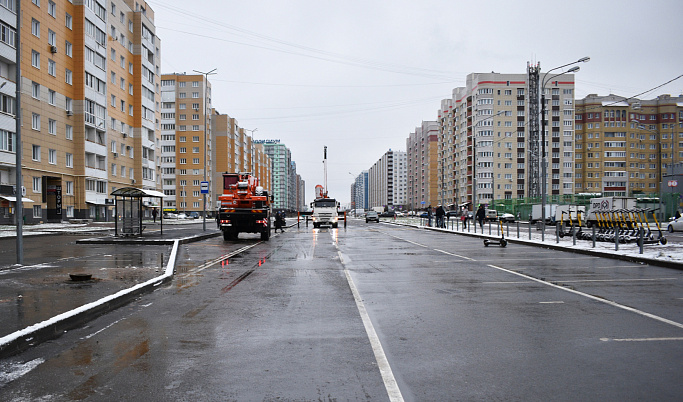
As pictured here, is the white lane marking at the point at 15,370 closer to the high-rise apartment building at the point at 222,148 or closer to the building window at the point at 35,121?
the building window at the point at 35,121

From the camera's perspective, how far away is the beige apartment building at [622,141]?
114750mm

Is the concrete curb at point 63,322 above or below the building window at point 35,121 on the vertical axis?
below

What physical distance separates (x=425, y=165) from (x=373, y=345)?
165 meters

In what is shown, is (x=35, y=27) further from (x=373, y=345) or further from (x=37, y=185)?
(x=373, y=345)

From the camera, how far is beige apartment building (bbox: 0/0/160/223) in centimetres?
4141

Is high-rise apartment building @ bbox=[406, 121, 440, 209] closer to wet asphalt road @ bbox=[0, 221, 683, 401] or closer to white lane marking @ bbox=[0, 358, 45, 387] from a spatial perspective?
wet asphalt road @ bbox=[0, 221, 683, 401]

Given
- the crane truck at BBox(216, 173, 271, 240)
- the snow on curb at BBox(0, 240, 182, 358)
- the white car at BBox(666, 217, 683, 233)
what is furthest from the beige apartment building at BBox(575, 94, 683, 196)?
the snow on curb at BBox(0, 240, 182, 358)

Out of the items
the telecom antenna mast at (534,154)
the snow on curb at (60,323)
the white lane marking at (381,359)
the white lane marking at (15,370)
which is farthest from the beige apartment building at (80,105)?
the telecom antenna mast at (534,154)

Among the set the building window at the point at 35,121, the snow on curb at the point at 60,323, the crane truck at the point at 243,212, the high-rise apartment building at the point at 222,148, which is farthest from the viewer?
the high-rise apartment building at the point at 222,148

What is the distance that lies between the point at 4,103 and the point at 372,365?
4432 centimetres

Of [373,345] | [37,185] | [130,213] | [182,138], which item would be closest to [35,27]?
[37,185]

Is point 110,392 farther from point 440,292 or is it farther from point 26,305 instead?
point 440,292

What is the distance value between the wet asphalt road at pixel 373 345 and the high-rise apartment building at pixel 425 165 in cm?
14177

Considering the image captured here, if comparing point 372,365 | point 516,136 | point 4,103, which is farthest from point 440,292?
point 516,136
